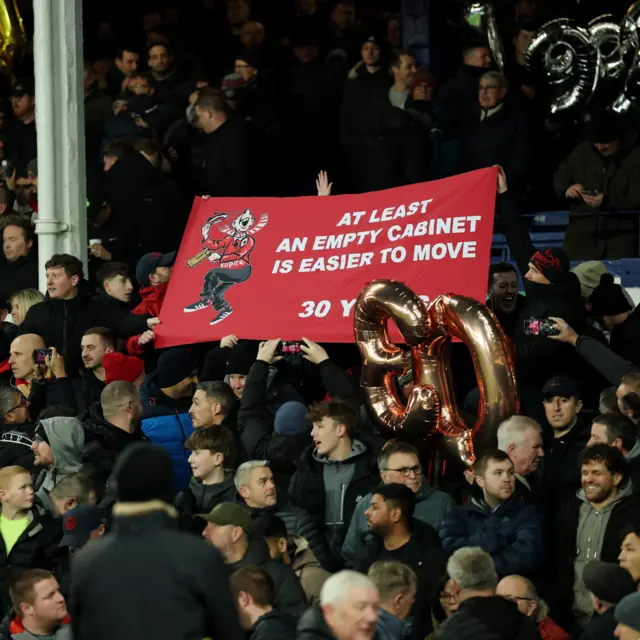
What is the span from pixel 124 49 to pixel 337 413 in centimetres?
835

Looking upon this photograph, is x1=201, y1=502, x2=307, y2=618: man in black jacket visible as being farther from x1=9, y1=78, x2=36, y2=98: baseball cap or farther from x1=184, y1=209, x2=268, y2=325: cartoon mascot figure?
x1=9, y1=78, x2=36, y2=98: baseball cap

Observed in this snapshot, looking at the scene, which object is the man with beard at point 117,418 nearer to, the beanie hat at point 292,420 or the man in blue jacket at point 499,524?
the beanie hat at point 292,420

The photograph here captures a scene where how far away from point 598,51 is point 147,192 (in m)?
3.53

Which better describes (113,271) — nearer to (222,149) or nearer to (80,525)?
(222,149)

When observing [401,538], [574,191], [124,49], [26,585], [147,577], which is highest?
[147,577]

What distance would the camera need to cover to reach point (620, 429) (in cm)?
1030

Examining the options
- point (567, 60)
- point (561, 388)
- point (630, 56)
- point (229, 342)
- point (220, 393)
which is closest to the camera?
point (561, 388)

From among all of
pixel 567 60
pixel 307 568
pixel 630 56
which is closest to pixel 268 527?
pixel 307 568

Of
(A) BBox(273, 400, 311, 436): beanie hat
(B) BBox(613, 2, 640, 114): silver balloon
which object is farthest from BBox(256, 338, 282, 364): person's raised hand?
(B) BBox(613, 2, 640, 114): silver balloon

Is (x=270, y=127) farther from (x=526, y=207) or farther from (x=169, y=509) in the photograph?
(x=169, y=509)

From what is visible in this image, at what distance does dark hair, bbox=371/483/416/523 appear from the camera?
32.0 feet

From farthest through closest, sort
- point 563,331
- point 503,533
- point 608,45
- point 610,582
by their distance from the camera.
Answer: point 608,45, point 563,331, point 503,533, point 610,582

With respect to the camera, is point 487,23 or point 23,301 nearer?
point 23,301

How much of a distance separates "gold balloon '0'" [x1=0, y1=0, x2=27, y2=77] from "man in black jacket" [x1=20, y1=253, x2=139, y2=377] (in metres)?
5.12
